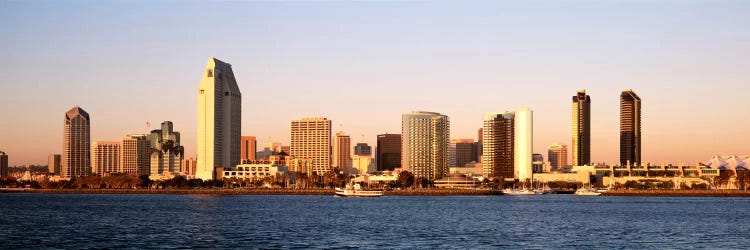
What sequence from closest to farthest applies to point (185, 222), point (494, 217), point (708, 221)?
point (185, 222)
point (708, 221)
point (494, 217)

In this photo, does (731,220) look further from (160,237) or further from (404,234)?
(160,237)

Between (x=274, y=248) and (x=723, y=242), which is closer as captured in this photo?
(x=274, y=248)

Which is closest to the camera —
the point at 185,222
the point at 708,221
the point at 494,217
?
the point at 185,222

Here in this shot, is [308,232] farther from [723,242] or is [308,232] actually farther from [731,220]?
[731,220]

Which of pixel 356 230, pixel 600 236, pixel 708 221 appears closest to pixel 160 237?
pixel 356 230

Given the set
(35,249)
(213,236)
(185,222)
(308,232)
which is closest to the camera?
(35,249)

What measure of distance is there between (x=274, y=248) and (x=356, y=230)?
753 inches

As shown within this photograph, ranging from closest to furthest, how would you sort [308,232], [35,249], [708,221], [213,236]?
[35,249], [213,236], [308,232], [708,221]

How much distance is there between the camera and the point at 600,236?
80.3 m

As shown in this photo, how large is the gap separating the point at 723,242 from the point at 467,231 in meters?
21.8

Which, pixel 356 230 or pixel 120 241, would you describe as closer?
pixel 120 241

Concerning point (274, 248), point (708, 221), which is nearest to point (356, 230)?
point (274, 248)

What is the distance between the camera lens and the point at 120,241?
71.5m

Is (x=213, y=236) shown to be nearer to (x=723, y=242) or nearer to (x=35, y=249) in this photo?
(x=35, y=249)
